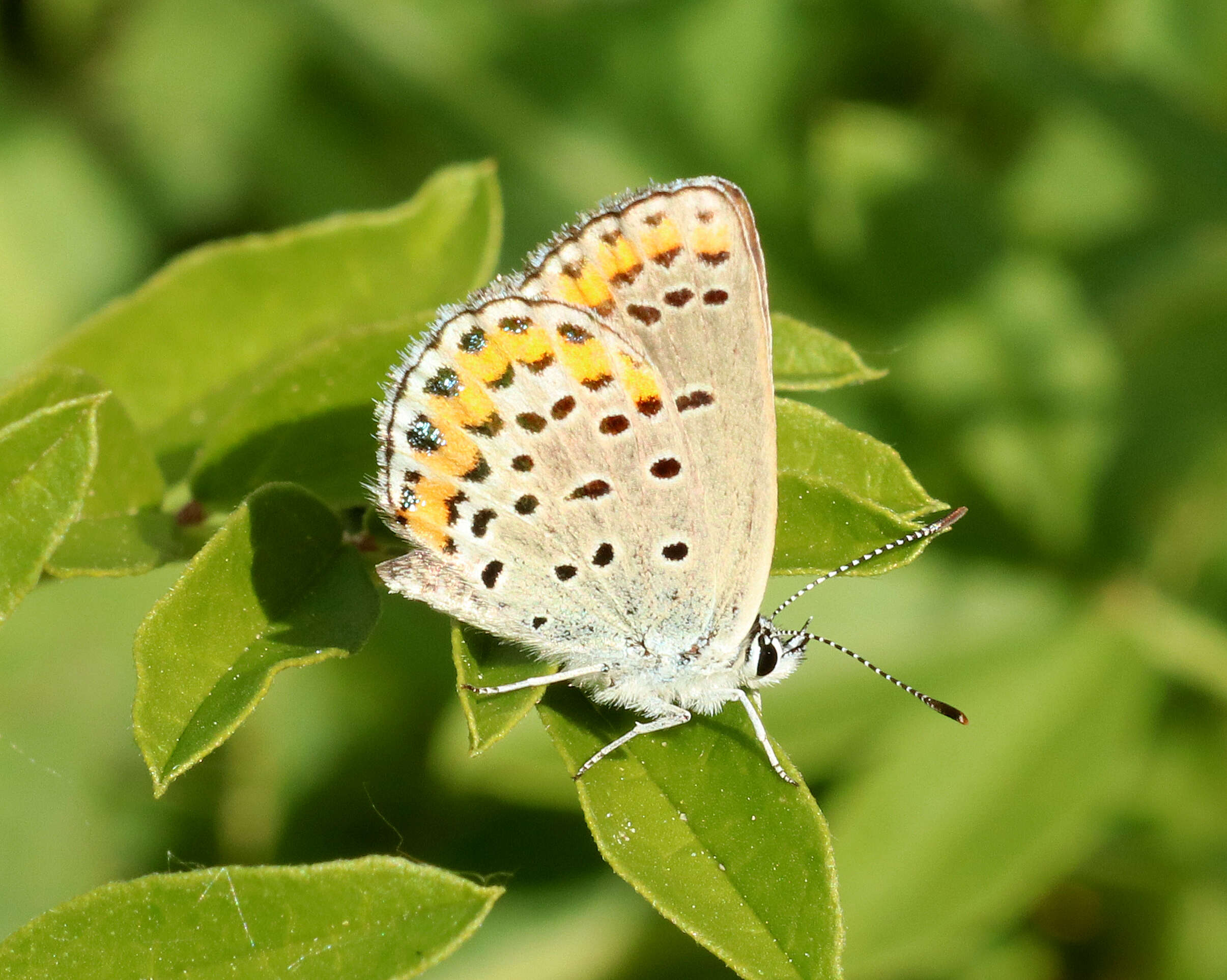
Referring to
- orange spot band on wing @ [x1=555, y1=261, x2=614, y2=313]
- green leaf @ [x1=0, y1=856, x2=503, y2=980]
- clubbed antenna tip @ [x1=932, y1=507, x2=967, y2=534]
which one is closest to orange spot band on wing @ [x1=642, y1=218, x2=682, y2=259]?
orange spot band on wing @ [x1=555, y1=261, x2=614, y2=313]

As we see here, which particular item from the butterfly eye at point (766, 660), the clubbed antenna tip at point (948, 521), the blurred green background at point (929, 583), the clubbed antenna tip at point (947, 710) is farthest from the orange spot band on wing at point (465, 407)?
the blurred green background at point (929, 583)

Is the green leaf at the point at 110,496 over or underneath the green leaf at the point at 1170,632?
over

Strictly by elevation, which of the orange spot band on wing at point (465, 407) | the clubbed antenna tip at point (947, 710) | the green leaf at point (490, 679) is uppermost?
the orange spot band on wing at point (465, 407)

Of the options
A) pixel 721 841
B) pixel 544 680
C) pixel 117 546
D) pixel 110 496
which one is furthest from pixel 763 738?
pixel 110 496

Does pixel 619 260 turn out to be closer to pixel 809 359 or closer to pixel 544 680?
pixel 809 359

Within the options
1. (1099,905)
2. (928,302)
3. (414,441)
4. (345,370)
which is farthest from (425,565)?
(1099,905)

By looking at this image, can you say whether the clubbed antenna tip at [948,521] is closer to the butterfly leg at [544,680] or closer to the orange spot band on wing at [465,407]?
the butterfly leg at [544,680]

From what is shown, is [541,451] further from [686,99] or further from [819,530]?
[686,99]
